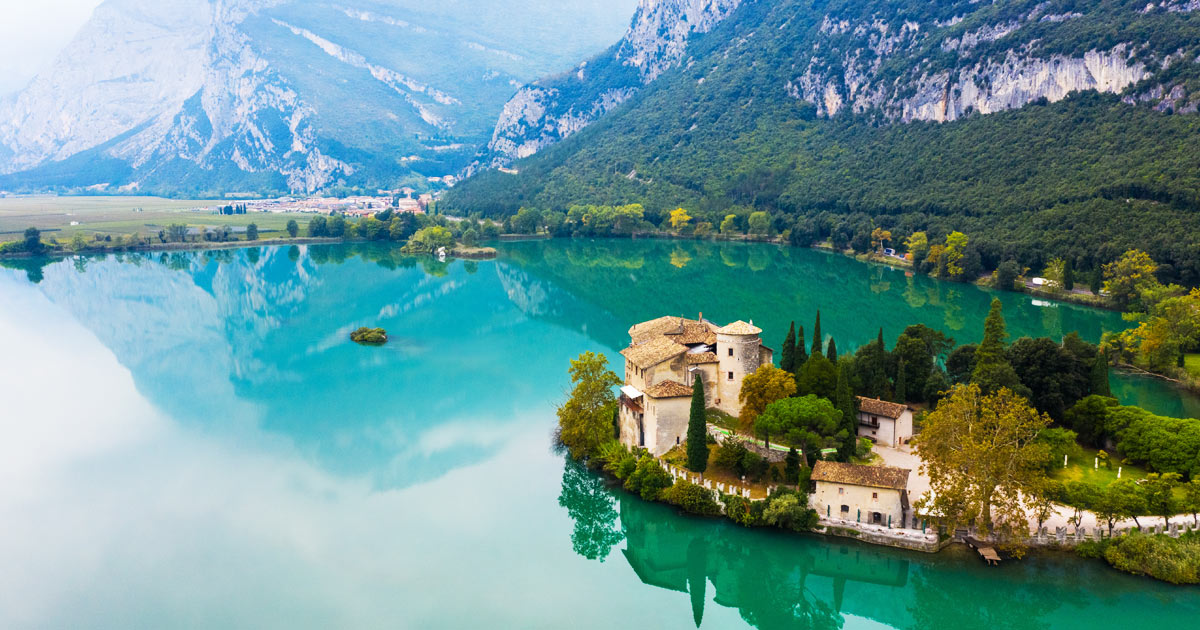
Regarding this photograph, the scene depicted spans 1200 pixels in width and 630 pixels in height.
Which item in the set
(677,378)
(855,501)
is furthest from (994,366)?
(677,378)

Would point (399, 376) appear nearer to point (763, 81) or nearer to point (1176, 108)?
point (1176, 108)

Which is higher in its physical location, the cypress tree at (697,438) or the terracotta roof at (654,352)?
the terracotta roof at (654,352)

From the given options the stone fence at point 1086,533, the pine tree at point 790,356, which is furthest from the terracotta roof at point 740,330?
the stone fence at point 1086,533

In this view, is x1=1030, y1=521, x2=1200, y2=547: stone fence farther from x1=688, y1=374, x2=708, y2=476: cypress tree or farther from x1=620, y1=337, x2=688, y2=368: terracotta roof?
x1=620, y1=337, x2=688, y2=368: terracotta roof

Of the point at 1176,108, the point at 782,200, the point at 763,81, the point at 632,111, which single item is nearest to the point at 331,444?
the point at 1176,108

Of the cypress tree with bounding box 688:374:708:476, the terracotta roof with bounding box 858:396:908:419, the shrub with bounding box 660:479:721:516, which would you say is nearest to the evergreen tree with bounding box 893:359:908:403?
the terracotta roof with bounding box 858:396:908:419

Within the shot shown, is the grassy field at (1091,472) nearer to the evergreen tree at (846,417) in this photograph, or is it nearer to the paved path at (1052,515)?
the paved path at (1052,515)
